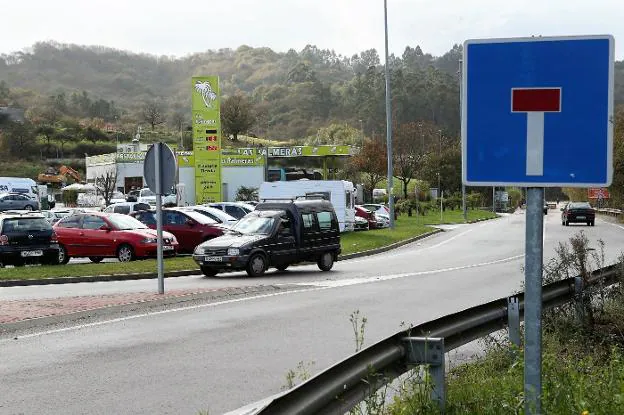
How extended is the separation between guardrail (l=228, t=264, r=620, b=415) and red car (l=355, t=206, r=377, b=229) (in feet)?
Result: 135

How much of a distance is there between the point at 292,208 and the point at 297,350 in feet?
41.1

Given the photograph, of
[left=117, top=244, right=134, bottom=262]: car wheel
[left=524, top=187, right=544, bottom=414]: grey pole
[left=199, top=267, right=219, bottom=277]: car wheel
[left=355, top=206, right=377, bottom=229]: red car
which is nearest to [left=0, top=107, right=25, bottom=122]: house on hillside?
[left=355, top=206, right=377, bottom=229]: red car

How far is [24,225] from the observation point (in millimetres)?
22391

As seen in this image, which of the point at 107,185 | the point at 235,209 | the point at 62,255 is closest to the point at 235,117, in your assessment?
the point at 107,185

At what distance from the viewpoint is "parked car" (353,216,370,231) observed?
4556cm

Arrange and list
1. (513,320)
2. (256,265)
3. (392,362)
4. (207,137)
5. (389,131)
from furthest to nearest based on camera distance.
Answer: (389,131) → (207,137) → (256,265) → (513,320) → (392,362)

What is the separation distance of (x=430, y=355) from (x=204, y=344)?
209 inches

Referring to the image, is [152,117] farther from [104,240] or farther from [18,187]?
[104,240]

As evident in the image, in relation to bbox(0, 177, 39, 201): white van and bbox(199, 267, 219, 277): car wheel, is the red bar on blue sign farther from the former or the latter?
bbox(0, 177, 39, 201): white van

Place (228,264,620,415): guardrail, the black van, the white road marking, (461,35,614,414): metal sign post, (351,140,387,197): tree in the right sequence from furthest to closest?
(351,140,387,197): tree, the black van, the white road marking, (228,264,620,415): guardrail, (461,35,614,414): metal sign post

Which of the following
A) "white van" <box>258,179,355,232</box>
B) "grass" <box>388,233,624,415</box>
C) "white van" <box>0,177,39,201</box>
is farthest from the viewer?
"white van" <box>0,177,39,201</box>

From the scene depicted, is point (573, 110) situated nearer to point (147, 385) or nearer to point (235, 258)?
point (147, 385)

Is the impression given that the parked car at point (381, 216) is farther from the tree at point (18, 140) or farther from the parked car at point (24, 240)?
the tree at point (18, 140)

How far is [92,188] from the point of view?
79.4 m
